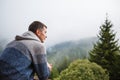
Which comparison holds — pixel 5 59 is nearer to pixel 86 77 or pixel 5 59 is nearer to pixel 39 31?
pixel 39 31

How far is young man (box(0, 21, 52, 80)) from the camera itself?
13.3 feet

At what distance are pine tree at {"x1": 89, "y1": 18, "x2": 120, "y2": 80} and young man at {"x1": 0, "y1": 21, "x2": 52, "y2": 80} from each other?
Result: 38.5m

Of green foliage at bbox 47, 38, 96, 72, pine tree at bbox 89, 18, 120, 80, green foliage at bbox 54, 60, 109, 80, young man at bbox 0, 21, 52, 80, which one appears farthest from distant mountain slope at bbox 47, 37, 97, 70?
young man at bbox 0, 21, 52, 80

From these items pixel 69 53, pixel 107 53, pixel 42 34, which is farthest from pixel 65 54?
pixel 42 34

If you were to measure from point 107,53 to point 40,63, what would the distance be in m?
40.4

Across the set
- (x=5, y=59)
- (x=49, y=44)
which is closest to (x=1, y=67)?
(x=5, y=59)

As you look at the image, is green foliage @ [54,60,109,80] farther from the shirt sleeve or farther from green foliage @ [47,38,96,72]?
the shirt sleeve

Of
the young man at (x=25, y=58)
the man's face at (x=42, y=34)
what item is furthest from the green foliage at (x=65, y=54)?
the young man at (x=25, y=58)

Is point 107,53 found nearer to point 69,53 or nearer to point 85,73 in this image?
point 85,73

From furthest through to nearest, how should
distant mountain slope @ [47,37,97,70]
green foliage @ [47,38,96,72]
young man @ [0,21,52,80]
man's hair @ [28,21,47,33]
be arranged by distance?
distant mountain slope @ [47,37,97,70] < green foliage @ [47,38,96,72] < man's hair @ [28,21,47,33] < young man @ [0,21,52,80]

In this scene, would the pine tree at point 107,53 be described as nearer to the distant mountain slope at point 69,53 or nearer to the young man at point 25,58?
the young man at point 25,58

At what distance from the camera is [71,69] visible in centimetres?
4019

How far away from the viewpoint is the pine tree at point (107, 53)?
42531mm

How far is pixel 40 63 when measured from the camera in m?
4.19
